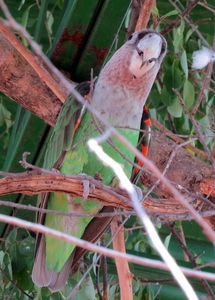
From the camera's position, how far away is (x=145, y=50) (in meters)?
2.07

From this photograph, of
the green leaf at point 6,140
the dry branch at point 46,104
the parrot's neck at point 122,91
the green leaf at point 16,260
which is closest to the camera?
the dry branch at point 46,104

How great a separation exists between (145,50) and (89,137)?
434 mm

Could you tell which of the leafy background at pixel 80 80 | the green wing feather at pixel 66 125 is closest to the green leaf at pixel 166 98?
the leafy background at pixel 80 80

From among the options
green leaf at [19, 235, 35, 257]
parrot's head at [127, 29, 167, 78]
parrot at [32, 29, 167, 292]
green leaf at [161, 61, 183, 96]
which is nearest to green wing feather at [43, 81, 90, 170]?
parrot at [32, 29, 167, 292]

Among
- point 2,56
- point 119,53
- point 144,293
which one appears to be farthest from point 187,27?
point 144,293

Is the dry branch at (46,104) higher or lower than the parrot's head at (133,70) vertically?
lower

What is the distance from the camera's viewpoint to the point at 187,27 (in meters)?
2.59

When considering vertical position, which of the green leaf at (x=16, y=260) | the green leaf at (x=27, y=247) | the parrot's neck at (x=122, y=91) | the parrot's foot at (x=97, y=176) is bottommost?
the green leaf at (x=16, y=260)

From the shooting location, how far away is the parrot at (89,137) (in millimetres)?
2029

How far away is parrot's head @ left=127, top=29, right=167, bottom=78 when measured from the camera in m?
2.04

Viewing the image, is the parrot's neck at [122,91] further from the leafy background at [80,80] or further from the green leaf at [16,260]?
the green leaf at [16,260]

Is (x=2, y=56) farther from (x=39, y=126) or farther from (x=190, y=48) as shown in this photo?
(x=190, y=48)

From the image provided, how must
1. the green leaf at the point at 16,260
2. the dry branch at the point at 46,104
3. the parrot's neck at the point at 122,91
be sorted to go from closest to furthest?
the dry branch at the point at 46,104, the parrot's neck at the point at 122,91, the green leaf at the point at 16,260

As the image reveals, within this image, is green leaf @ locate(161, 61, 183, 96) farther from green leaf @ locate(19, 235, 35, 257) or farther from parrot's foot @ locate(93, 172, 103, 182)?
green leaf @ locate(19, 235, 35, 257)
